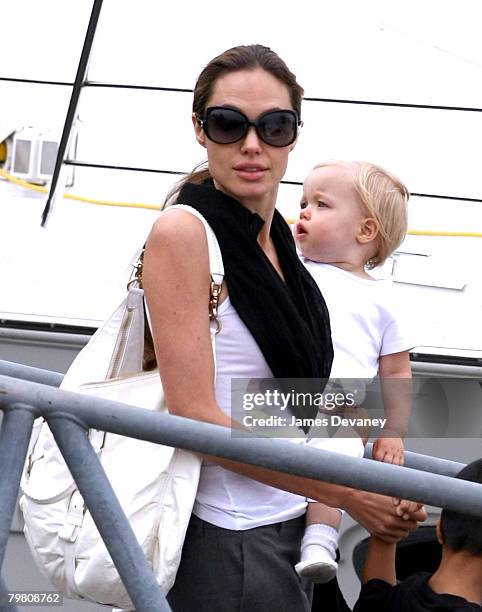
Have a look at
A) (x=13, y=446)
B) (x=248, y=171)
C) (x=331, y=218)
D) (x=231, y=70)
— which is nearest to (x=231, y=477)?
(x=13, y=446)

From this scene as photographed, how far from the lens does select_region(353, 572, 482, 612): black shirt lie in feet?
7.84

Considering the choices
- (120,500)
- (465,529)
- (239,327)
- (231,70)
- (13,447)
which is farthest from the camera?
(465,529)

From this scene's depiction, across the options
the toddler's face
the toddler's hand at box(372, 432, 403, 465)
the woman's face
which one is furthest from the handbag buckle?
the toddler's face

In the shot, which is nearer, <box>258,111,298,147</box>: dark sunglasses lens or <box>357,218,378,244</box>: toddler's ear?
<box>258,111,298,147</box>: dark sunglasses lens

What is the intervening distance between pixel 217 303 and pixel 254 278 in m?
0.09

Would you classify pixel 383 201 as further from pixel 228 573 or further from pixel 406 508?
pixel 228 573

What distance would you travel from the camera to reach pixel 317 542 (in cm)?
227

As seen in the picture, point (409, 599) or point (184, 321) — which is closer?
point (184, 321)

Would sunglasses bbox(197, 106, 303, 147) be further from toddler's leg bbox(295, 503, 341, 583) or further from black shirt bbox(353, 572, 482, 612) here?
black shirt bbox(353, 572, 482, 612)

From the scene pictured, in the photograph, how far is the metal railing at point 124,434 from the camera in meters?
1.99

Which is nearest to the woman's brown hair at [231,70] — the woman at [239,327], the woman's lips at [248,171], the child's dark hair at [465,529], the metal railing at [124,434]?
the woman at [239,327]

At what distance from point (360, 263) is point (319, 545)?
2.89ft

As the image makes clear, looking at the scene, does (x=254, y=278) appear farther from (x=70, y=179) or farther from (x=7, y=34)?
(x=7, y=34)

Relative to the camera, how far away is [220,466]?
2.18 meters
